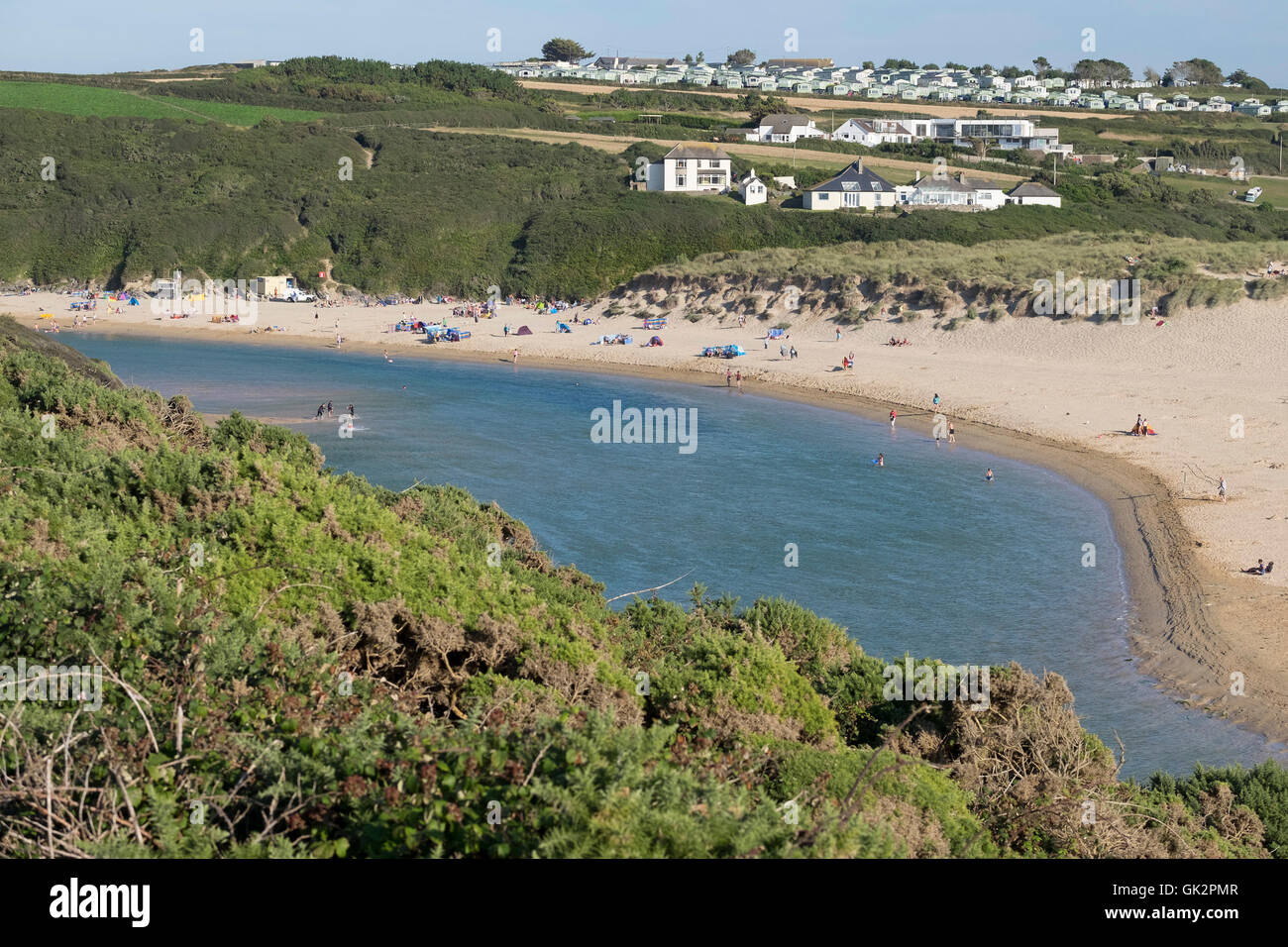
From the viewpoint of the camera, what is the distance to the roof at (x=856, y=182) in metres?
87.8

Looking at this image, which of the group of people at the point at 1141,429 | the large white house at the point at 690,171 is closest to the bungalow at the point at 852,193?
the large white house at the point at 690,171

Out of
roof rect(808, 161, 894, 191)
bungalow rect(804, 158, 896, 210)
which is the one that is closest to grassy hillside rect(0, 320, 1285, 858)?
bungalow rect(804, 158, 896, 210)

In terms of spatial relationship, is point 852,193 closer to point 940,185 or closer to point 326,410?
point 940,185

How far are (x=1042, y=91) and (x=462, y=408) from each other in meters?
159

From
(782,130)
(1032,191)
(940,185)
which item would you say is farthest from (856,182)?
(782,130)

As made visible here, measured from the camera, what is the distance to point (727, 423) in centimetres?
4662

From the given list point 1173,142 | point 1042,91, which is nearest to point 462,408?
point 1173,142

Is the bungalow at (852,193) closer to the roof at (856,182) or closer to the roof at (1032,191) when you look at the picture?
the roof at (856,182)

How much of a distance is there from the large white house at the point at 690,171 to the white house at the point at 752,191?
9.45ft

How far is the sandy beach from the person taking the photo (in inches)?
1006

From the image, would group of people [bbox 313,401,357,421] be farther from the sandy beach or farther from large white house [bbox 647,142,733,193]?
large white house [bbox 647,142,733,193]

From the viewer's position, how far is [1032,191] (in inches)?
3536

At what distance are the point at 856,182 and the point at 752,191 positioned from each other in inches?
299

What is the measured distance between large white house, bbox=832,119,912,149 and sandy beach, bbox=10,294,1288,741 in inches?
2128
